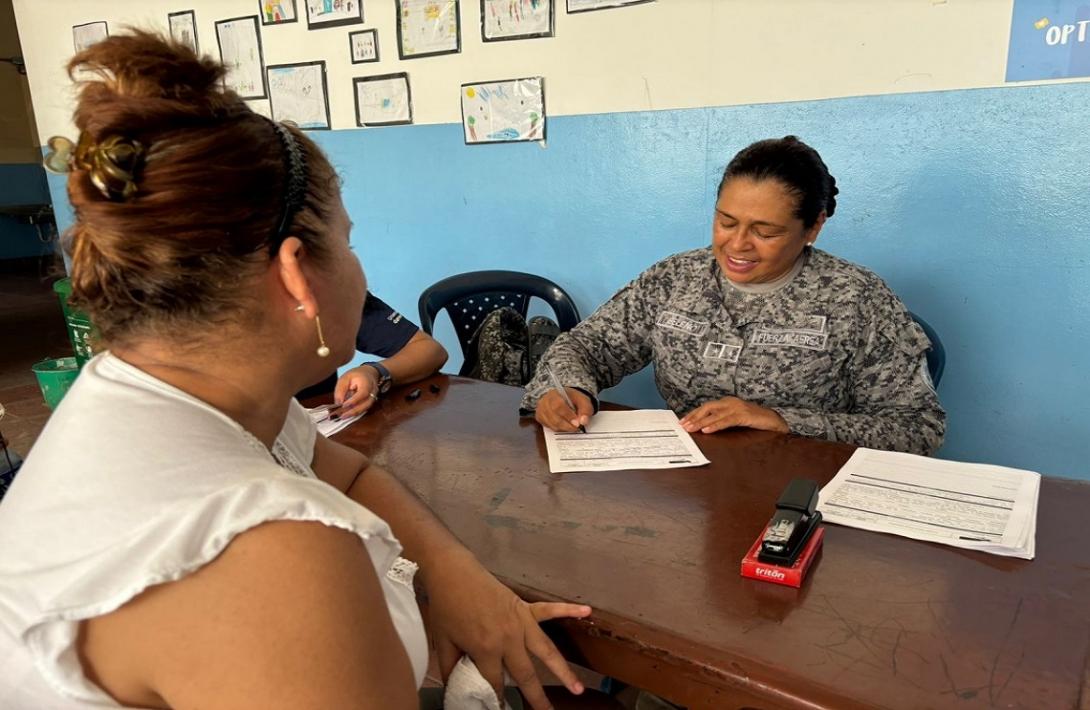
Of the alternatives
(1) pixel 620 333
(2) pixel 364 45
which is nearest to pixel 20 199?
(2) pixel 364 45

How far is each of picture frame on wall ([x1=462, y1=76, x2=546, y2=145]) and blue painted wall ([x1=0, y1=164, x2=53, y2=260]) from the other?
6593 millimetres

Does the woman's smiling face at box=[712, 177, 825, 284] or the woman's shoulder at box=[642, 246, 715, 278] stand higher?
the woman's smiling face at box=[712, 177, 825, 284]

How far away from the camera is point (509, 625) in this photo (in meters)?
0.92

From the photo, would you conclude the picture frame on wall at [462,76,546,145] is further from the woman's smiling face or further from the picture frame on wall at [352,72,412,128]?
the woman's smiling face

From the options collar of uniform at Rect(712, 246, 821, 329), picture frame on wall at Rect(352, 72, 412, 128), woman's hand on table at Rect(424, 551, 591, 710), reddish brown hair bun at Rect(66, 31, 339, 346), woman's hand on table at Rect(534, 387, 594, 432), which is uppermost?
picture frame on wall at Rect(352, 72, 412, 128)

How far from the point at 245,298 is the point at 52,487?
0.22m

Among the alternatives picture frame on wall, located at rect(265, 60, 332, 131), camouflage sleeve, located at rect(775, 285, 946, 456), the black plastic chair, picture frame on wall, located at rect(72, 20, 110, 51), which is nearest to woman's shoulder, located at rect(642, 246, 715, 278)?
camouflage sleeve, located at rect(775, 285, 946, 456)

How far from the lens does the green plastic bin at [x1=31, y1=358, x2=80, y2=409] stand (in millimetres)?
3477

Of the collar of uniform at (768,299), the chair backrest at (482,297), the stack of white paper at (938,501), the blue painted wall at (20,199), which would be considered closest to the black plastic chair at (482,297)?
the chair backrest at (482,297)

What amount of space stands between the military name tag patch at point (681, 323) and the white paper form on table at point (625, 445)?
0.27 meters

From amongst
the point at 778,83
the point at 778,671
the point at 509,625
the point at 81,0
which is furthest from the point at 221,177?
the point at 81,0

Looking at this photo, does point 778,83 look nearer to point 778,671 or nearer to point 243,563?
point 778,671

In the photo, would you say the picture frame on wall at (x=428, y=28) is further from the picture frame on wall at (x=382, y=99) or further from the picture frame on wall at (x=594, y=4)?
the picture frame on wall at (x=594, y=4)

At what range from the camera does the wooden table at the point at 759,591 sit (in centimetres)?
78
